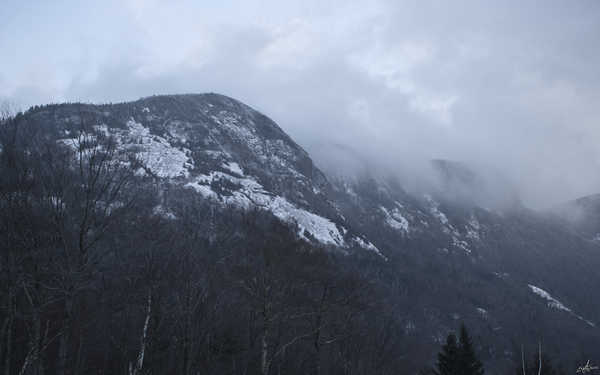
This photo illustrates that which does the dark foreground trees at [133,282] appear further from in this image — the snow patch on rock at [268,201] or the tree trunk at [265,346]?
the snow patch on rock at [268,201]

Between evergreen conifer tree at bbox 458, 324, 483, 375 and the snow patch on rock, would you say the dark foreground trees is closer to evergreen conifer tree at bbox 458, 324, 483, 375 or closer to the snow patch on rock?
evergreen conifer tree at bbox 458, 324, 483, 375

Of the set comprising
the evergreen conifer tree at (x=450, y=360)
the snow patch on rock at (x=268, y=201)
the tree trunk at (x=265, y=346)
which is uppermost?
the snow patch on rock at (x=268, y=201)

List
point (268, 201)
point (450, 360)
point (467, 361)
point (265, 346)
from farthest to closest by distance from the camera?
point (268, 201) → point (450, 360) → point (467, 361) → point (265, 346)

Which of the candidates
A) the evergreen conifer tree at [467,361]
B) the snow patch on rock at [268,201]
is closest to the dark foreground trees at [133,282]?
the evergreen conifer tree at [467,361]

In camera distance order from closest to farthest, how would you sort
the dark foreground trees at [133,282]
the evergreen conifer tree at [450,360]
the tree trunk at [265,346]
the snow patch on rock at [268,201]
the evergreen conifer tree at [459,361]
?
the dark foreground trees at [133,282]
the tree trunk at [265,346]
the evergreen conifer tree at [459,361]
the evergreen conifer tree at [450,360]
the snow patch on rock at [268,201]

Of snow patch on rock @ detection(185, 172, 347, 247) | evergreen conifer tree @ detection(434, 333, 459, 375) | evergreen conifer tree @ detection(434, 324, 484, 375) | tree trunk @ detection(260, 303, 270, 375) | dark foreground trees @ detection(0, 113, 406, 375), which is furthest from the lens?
snow patch on rock @ detection(185, 172, 347, 247)

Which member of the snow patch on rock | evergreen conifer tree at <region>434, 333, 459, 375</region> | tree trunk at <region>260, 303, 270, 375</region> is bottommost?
evergreen conifer tree at <region>434, 333, 459, 375</region>

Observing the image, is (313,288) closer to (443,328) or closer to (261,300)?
(261,300)

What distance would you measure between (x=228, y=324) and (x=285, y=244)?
30.7 ft

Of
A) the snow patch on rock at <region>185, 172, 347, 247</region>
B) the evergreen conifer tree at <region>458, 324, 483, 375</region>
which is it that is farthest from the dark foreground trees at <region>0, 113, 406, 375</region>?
the snow patch on rock at <region>185, 172, 347, 247</region>

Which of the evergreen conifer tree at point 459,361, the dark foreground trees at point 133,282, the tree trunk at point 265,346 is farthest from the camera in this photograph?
the evergreen conifer tree at point 459,361

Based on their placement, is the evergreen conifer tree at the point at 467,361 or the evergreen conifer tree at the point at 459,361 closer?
the evergreen conifer tree at the point at 467,361

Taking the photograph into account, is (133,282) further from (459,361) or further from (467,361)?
(467,361)

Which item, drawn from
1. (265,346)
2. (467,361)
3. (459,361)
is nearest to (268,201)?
(459,361)
